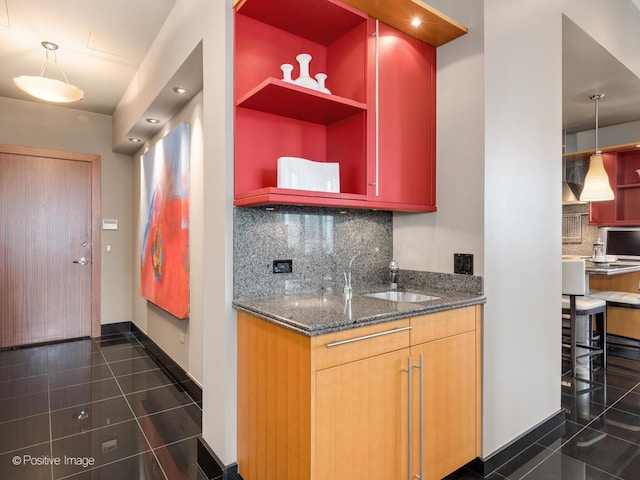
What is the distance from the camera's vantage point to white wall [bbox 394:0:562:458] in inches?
80.9

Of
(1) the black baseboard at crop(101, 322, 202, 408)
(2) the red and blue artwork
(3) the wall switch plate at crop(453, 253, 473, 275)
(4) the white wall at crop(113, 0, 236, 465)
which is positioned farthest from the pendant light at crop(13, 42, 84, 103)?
(3) the wall switch plate at crop(453, 253, 473, 275)

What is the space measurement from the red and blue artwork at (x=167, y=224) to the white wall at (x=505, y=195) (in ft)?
5.74

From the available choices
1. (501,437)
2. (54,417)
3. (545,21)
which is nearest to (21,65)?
(54,417)

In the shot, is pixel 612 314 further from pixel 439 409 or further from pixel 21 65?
pixel 21 65

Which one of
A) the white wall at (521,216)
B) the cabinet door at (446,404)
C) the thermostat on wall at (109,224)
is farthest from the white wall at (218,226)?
the thermostat on wall at (109,224)

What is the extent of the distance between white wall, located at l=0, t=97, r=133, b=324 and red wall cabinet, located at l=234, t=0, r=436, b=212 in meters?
3.80

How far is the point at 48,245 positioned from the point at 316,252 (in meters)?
4.00

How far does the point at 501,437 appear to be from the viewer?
2.11 m

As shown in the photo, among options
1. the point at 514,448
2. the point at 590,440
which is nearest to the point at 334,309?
the point at 514,448

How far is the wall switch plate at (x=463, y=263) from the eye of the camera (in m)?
2.08

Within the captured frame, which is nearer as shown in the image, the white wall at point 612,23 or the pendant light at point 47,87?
the white wall at point 612,23

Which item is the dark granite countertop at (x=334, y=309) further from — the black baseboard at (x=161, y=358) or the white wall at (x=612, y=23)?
the white wall at (x=612, y=23)

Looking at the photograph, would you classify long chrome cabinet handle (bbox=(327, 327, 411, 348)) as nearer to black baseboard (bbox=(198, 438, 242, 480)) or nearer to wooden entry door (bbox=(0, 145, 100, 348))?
black baseboard (bbox=(198, 438, 242, 480))

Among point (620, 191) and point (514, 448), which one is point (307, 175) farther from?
point (620, 191)
